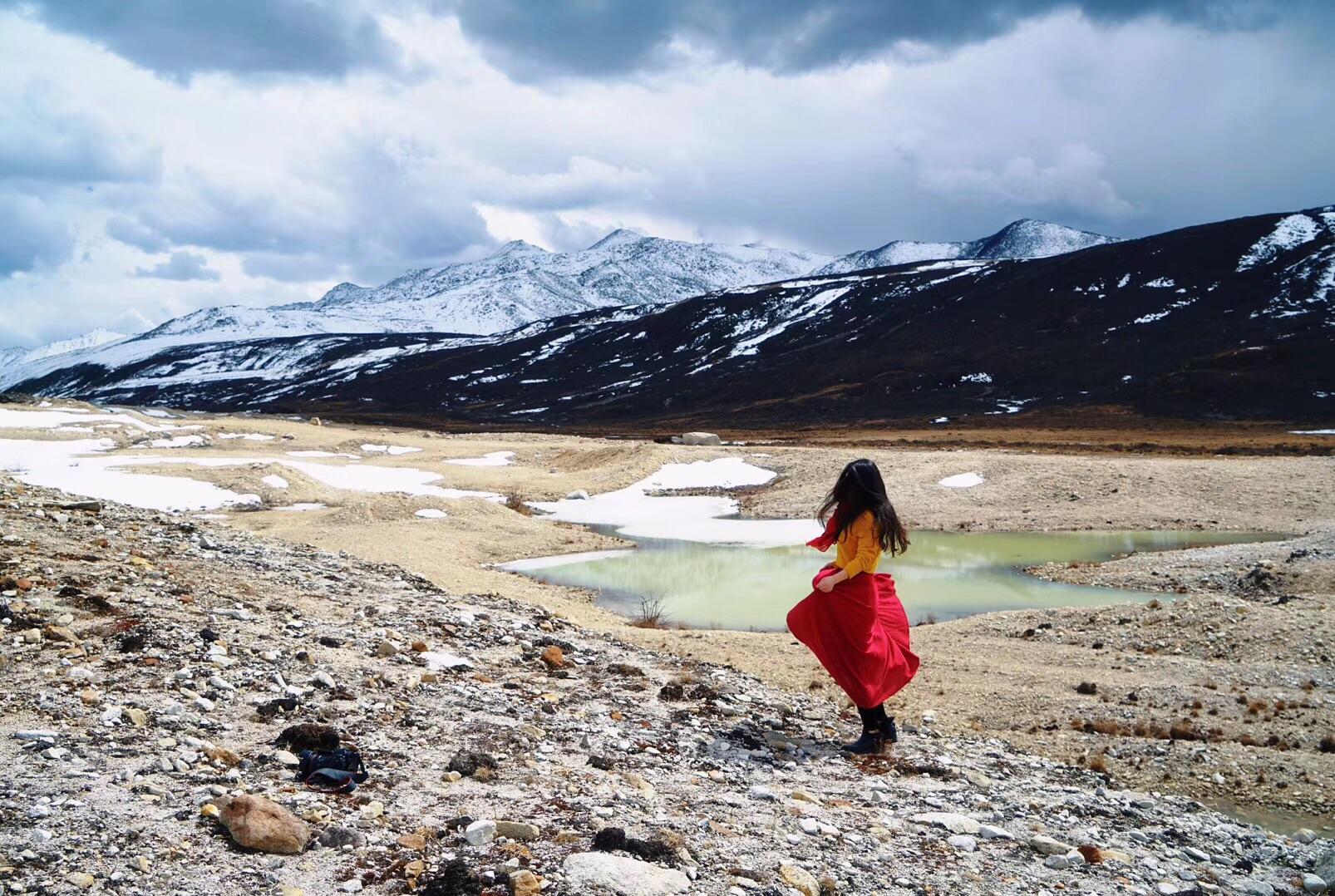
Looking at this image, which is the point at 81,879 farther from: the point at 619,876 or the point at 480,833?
the point at 619,876

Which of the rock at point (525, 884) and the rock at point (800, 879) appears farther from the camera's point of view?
the rock at point (800, 879)

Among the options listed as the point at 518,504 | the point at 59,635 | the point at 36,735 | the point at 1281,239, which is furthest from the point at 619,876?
the point at 1281,239

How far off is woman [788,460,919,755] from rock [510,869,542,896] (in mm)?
3969

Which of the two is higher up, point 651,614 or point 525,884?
point 525,884

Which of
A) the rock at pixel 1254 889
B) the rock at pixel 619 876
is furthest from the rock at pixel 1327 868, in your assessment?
the rock at pixel 619 876

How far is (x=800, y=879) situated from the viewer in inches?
217

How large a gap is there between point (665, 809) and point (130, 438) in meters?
A: 55.3

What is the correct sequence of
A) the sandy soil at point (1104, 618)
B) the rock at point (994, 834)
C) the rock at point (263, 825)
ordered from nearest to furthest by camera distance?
the rock at point (263, 825) < the rock at point (994, 834) < the sandy soil at point (1104, 618)

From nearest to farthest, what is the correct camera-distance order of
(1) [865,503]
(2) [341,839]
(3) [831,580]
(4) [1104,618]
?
(2) [341,839], (1) [865,503], (3) [831,580], (4) [1104,618]

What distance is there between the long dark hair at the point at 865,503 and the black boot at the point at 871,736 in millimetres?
1766

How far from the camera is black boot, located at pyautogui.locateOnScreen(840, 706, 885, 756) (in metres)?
8.68

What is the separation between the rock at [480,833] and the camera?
5.49 meters

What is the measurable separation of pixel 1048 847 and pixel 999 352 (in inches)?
5540

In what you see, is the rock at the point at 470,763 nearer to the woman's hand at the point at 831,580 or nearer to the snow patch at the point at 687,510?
the woman's hand at the point at 831,580
